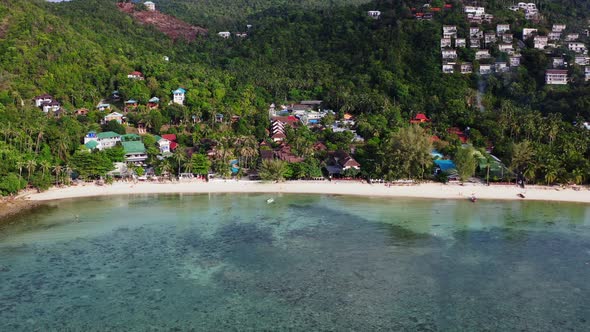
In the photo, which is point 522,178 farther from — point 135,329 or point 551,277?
point 135,329

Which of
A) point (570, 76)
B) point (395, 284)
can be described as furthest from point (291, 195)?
point (570, 76)

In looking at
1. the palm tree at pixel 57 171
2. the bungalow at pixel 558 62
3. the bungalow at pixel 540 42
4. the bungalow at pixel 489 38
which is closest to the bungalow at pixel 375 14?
the bungalow at pixel 489 38

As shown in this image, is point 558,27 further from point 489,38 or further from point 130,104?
point 130,104

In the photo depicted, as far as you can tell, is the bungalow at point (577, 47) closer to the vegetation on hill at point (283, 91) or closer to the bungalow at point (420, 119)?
the vegetation on hill at point (283, 91)

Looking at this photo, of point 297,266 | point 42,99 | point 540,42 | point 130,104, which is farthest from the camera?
point 540,42

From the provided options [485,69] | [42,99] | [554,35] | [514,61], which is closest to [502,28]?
[554,35]

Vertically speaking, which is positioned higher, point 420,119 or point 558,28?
point 558,28

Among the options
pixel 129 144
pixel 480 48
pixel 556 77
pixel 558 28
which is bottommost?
pixel 129 144
